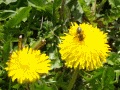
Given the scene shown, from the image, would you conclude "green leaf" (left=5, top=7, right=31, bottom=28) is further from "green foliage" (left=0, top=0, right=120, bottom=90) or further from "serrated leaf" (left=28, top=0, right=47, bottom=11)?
"serrated leaf" (left=28, top=0, right=47, bottom=11)

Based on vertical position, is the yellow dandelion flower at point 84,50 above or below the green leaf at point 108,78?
above

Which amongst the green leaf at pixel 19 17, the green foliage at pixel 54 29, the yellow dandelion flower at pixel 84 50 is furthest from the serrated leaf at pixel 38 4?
the yellow dandelion flower at pixel 84 50

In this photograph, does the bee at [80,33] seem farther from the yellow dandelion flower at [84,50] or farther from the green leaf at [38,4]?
the green leaf at [38,4]

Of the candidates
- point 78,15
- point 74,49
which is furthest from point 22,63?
point 78,15

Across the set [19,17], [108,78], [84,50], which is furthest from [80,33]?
[19,17]

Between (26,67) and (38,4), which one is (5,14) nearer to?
(38,4)

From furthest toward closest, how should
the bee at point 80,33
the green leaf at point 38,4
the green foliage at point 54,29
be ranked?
1. the green leaf at point 38,4
2. the green foliage at point 54,29
3. the bee at point 80,33

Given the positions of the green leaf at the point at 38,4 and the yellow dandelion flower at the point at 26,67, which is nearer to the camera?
the yellow dandelion flower at the point at 26,67
